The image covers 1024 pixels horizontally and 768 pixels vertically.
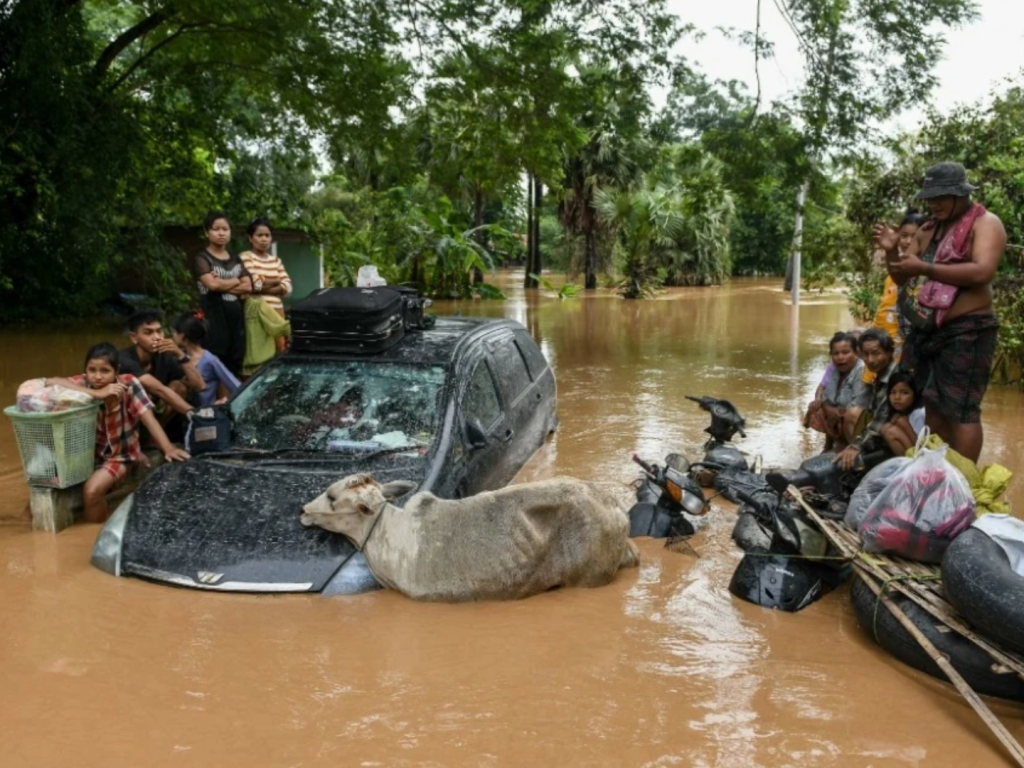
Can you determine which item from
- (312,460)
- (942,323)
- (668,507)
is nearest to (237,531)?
(312,460)

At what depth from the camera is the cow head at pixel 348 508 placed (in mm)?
4906

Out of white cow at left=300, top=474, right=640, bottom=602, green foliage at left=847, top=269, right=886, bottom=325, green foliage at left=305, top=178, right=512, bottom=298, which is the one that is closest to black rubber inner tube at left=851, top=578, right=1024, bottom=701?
white cow at left=300, top=474, right=640, bottom=602

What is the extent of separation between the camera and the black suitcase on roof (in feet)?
20.4

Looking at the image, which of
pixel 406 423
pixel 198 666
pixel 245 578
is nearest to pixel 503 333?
pixel 406 423

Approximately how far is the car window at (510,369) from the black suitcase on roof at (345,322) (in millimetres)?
964

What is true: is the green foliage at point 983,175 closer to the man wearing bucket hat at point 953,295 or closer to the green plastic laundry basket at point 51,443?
the man wearing bucket hat at point 953,295

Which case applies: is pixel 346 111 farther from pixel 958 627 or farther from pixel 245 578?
pixel 958 627

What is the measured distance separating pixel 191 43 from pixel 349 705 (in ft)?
50.6

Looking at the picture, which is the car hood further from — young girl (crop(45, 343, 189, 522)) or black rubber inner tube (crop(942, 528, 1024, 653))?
black rubber inner tube (crop(942, 528, 1024, 653))

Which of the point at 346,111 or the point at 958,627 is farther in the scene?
the point at 346,111

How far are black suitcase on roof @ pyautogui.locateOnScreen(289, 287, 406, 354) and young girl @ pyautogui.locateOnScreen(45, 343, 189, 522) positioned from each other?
3.50ft

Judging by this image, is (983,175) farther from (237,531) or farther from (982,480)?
(237,531)

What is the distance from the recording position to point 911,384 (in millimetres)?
6156

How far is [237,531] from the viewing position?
498 cm
